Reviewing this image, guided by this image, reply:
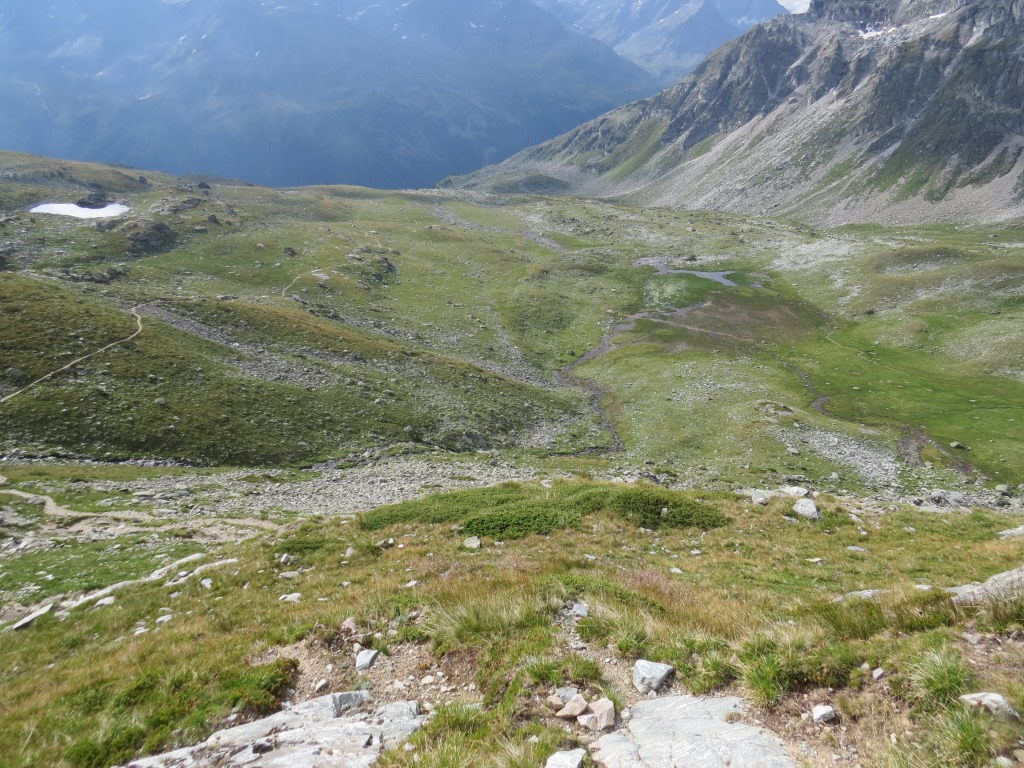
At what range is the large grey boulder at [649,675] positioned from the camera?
822cm

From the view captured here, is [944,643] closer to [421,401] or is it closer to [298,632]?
[298,632]

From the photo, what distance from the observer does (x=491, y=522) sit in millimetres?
21781

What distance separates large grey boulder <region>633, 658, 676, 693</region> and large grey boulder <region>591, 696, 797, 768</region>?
478 mm

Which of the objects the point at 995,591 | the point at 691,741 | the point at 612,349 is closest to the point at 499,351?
the point at 612,349

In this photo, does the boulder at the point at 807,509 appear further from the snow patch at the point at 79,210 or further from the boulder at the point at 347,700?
the snow patch at the point at 79,210

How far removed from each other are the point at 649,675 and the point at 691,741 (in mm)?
1611

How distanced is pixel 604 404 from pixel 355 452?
1370 inches

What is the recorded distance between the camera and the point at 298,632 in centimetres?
1114

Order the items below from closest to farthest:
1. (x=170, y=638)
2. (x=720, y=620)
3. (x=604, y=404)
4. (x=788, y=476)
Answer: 1. (x=720, y=620)
2. (x=170, y=638)
3. (x=788, y=476)
4. (x=604, y=404)

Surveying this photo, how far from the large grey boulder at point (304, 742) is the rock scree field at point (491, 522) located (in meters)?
0.06

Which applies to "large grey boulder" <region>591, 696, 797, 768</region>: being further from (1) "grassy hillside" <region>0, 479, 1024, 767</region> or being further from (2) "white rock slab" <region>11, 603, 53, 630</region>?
(2) "white rock slab" <region>11, 603, 53, 630</region>

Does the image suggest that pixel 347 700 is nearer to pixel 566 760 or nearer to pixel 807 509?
pixel 566 760

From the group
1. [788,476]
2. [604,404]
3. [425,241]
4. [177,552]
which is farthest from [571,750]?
[425,241]

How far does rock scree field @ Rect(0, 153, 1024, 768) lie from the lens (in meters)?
7.43
